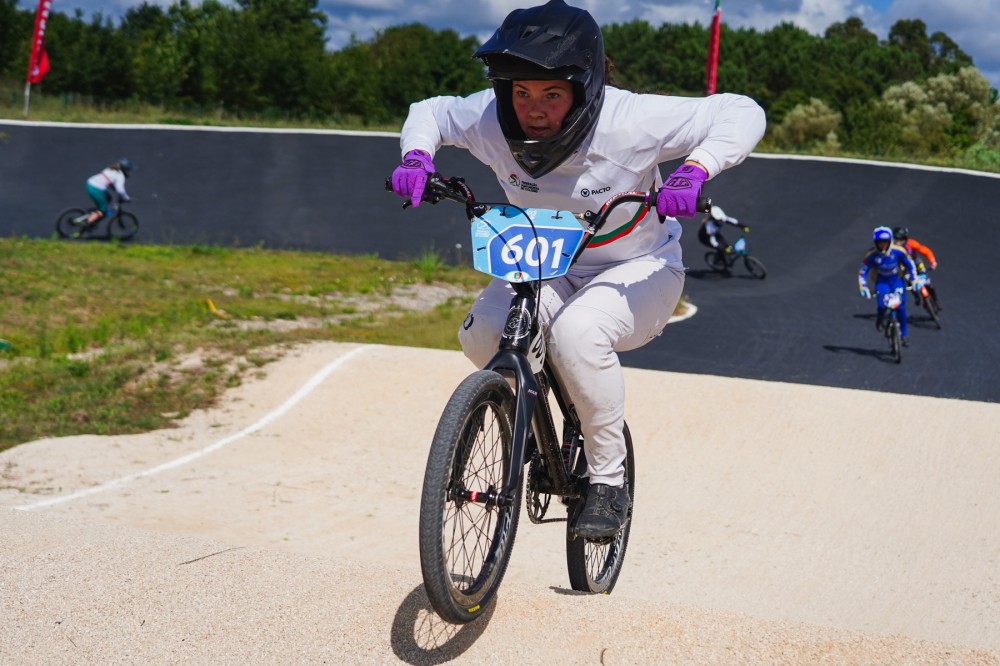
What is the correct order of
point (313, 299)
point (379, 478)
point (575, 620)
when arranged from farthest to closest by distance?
point (313, 299) < point (379, 478) < point (575, 620)

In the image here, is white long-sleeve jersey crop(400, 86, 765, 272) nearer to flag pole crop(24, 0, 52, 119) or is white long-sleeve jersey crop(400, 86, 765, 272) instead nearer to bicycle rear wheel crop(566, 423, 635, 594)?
bicycle rear wheel crop(566, 423, 635, 594)

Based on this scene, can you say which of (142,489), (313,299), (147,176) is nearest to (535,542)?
(142,489)

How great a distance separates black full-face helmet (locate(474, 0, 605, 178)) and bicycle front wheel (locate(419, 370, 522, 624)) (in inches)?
36.5

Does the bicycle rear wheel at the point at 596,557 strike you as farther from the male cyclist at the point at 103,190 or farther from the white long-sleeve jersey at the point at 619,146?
the male cyclist at the point at 103,190

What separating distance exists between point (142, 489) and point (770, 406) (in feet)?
18.7

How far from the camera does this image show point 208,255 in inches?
859

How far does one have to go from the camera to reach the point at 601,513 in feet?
13.1

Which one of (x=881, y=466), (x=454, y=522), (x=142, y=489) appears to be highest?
(x=454, y=522)

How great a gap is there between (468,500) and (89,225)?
873 inches

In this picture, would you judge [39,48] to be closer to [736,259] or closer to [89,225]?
[89,225]

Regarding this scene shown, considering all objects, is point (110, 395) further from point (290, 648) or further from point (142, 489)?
point (290, 648)

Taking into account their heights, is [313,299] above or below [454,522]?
below

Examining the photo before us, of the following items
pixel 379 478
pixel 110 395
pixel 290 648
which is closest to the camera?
pixel 290 648

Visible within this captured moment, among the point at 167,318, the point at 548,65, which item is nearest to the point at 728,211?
the point at 167,318
